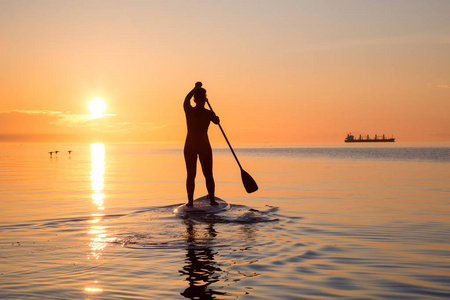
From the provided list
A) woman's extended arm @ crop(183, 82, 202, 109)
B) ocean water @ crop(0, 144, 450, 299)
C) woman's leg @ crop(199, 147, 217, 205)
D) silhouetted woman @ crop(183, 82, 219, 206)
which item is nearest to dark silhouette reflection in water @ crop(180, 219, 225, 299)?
ocean water @ crop(0, 144, 450, 299)

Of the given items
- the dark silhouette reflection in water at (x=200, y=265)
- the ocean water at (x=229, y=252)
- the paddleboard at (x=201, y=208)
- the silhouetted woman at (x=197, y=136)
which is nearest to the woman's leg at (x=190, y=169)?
the silhouetted woman at (x=197, y=136)

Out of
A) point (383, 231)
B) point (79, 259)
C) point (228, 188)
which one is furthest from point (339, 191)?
point (79, 259)

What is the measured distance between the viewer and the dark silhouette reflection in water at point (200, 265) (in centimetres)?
645

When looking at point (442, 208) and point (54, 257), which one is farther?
point (442, 208)

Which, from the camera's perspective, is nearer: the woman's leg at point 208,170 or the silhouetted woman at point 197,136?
the silhouetted woman at point 197,136

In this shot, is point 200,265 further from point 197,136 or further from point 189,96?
point 189,96

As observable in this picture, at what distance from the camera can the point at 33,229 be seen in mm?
12000

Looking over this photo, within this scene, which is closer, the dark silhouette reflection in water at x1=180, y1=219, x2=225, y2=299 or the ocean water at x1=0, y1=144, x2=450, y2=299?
the dark silhouette reflection in water at x1=180, y1=219, x2=225, y2=299

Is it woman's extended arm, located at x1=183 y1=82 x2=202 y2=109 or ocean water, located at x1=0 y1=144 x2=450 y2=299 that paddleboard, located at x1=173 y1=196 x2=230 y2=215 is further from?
woman's extended arm, located at x1=183 y1=82 x2=202 y2=109

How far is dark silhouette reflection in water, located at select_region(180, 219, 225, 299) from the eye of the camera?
6.45 meters

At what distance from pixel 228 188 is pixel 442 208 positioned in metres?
12.0

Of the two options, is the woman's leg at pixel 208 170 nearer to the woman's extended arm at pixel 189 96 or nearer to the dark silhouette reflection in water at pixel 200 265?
the woman's extended arm at pixel 189 96

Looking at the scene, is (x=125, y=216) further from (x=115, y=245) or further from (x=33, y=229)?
(x=115, y=245)

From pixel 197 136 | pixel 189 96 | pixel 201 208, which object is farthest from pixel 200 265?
pixel 189 96
